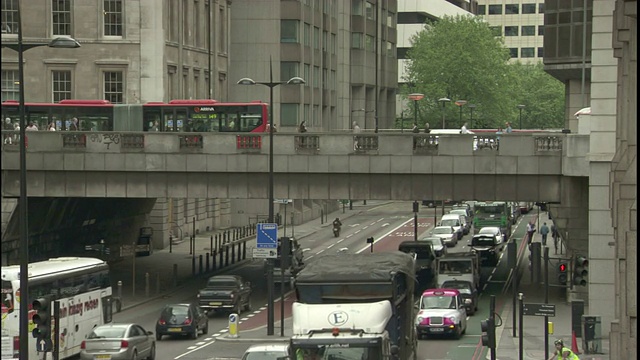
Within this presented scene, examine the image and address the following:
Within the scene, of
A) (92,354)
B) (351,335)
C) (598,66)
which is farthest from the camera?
(598,66)

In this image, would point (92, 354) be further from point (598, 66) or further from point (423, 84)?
point (423, 84)

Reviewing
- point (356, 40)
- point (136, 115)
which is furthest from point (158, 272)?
point (356, 40)

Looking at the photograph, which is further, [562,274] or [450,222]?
[450,222]

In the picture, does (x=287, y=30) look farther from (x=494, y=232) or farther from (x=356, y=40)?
(x=494, y=232)

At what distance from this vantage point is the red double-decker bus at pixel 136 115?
60719 mm

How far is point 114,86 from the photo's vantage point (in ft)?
255

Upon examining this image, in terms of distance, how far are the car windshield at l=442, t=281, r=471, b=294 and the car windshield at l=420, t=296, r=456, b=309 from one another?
637cm

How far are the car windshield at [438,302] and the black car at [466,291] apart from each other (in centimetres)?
586

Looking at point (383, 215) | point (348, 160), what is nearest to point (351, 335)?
point (348, 160)

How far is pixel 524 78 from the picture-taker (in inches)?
6486

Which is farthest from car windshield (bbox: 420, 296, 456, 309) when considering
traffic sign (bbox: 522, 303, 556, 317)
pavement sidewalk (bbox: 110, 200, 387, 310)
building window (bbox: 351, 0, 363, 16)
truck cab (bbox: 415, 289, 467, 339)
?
building window (bbox: 351, 0, 363, 16)

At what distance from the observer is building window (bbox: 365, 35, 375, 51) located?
129 m

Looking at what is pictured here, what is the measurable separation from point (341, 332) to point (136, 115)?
37036 mm

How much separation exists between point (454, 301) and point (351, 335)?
2049 cm
